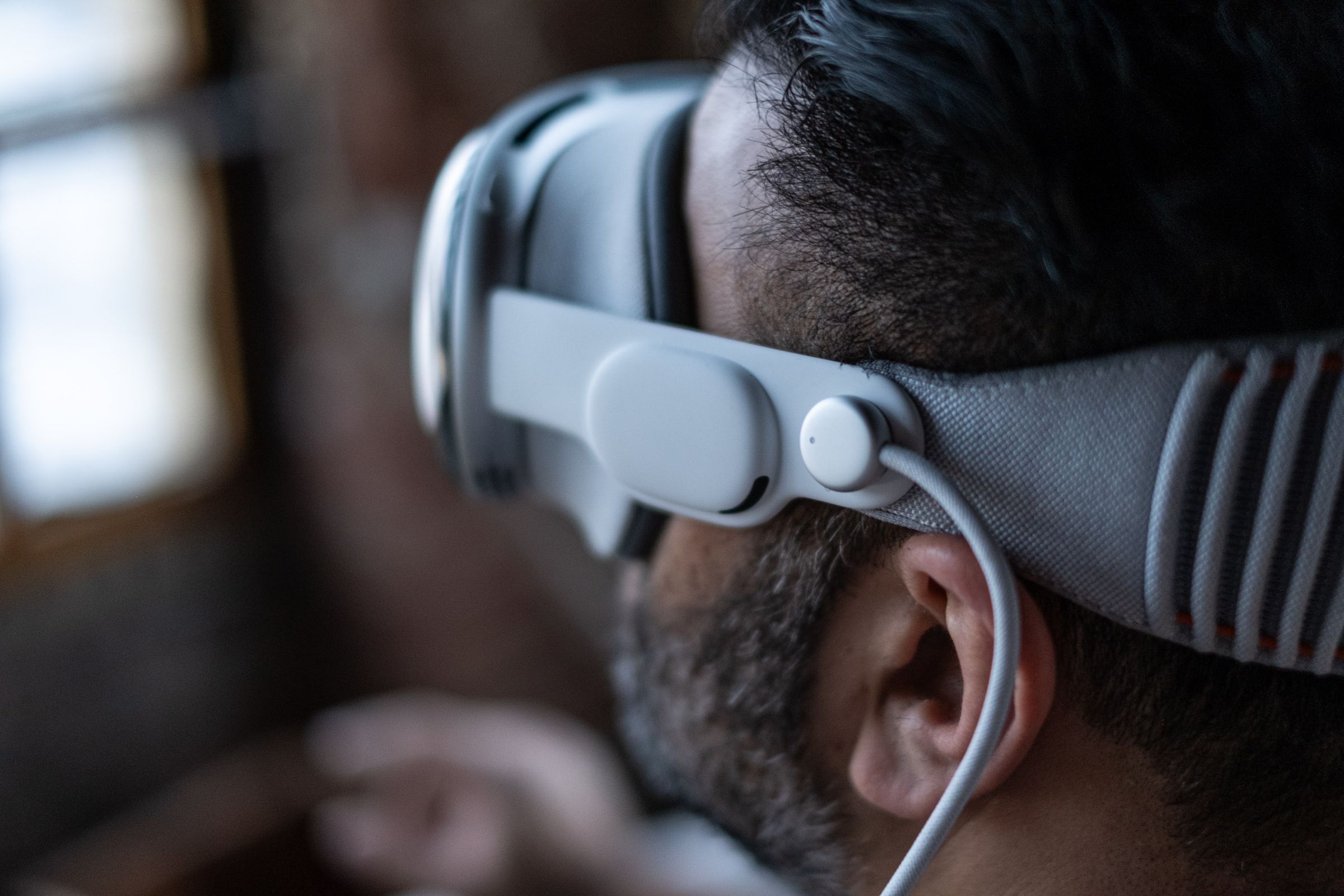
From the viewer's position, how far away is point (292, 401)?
246 cm

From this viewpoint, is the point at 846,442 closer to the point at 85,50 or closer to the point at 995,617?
the point at 995,617

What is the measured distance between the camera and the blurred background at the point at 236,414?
200 cm

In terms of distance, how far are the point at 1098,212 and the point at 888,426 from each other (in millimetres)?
142

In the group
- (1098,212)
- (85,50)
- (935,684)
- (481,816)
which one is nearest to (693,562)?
(935,684)

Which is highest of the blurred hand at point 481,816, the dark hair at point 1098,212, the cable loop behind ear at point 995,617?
the dark hair at point 1098,212

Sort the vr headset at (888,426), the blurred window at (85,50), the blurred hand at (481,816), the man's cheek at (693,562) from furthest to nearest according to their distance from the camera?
the blurred window at (85,50), the blurred hand at (481,816), the man's cheek at (693,562), the vr headset at (888,426)

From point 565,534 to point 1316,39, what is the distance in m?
1.91

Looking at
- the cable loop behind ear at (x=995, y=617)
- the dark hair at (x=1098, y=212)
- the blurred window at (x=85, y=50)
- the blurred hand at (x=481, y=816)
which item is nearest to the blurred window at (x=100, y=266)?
the blurred window at (x=85, y=50)

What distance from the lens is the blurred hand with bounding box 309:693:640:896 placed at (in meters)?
1.40

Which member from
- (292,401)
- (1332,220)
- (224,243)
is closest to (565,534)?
(292,401)

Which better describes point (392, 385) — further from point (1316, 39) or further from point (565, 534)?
point (1316, 39)

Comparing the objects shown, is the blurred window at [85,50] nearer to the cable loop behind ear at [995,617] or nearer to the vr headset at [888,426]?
the vr headset at [888,426]

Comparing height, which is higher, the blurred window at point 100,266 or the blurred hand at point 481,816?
the blurred window at point 100,266

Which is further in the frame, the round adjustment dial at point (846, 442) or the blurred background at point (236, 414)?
the blurred background at point (236, 414)
